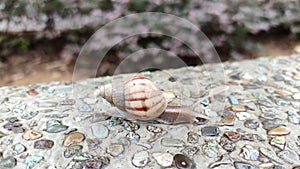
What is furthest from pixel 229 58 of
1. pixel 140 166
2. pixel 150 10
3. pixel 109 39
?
pixel 140 166

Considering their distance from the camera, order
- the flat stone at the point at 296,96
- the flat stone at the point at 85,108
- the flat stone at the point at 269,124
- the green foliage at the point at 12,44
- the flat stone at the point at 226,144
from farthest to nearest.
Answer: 1. the green foliage at the point at 12,44
2. the flat stone at the point at 296,96
3. the flat stone at the point at 85,108
4. the flat stone at the point at 269,124
5. the flat stone at the point at 226,144

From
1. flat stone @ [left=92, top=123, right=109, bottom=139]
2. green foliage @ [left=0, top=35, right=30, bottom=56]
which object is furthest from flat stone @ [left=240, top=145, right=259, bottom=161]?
green foliage @ [left=0, top=35, right=30, bottom=56]

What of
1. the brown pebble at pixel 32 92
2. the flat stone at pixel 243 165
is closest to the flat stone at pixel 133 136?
the flat stone at pixel 243 165

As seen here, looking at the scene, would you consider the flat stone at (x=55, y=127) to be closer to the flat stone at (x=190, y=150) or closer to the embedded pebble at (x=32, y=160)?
the embedded pebble at (x=32, y=160)

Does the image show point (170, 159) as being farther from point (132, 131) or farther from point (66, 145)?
point (66, 145)

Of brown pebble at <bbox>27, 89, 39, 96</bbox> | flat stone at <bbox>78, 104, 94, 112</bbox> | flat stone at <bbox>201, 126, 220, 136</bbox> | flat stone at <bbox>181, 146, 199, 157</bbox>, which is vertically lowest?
flat stone at <bbox>181, 146, 199, 157</bbox>

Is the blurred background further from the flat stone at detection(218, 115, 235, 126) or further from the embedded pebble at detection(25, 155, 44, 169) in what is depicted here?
the embedded pebble at detection(25, 155, 44, 169)

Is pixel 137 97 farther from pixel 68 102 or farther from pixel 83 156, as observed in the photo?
pixel 68 102
